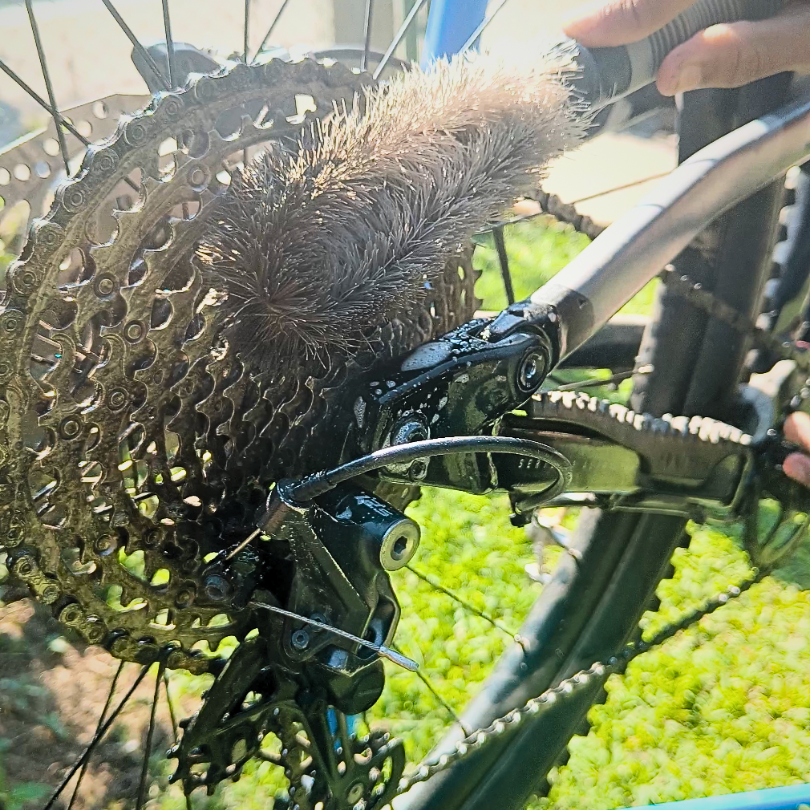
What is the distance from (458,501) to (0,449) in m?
1.20

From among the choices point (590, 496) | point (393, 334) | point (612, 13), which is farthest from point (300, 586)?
point (612, 13)

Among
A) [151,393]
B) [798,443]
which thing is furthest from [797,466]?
[151,393]

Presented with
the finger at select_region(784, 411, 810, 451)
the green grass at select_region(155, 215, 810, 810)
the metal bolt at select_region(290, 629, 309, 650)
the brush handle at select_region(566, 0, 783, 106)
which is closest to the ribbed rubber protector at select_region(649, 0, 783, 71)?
the brush handle at select_region(566, 0, 783, 106)

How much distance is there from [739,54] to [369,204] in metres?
0.40

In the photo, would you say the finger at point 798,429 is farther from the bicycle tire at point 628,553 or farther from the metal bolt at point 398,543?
the metal bolt at point 398,543

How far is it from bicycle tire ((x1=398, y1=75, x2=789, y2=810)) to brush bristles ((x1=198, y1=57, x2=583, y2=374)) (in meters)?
0.33

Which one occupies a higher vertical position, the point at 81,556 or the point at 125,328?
the point at 125,328

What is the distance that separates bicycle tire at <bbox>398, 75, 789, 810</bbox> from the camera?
33.9 inches

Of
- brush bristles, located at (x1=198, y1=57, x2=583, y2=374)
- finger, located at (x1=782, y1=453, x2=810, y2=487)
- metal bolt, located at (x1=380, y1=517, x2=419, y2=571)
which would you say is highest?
brush bristles, located at (x1=198, y1=57, x2=583, y2=374)

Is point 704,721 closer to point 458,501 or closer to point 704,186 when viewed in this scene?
point 458,501

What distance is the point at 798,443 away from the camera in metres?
0.91

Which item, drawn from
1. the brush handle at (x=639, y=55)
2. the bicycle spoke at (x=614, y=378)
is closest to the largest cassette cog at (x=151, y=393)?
the brush handle at (x=639, y=55)

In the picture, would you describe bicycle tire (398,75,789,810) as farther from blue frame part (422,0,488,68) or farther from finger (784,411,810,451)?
blue frame part (422,0,488,68)

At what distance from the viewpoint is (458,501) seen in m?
1.61
